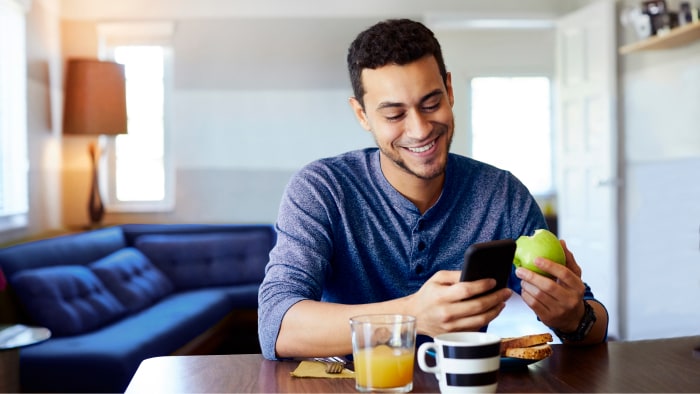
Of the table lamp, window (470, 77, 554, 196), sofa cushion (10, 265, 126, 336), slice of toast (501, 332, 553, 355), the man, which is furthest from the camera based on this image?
window (470, 77, 554, 196)

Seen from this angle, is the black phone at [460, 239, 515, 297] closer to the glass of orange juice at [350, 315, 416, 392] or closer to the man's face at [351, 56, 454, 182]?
the glass of orange juice at [350, 315, 416, 392]

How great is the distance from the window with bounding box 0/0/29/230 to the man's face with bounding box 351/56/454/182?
3.35 meters

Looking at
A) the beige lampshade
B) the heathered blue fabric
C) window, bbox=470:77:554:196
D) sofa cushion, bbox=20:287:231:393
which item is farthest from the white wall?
the beige lampshade

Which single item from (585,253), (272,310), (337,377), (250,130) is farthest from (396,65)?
(250,130)

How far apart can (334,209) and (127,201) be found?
15.0 ft

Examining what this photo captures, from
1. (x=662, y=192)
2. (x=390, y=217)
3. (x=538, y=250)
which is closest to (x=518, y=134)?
(x=662, y=192)

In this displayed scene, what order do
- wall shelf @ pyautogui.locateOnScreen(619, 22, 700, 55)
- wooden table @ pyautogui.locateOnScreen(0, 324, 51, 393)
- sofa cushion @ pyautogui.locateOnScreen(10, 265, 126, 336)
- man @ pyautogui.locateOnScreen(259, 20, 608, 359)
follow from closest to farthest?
man @ pyautogui.locateOnScreen(259, 20, 608, 359) → wooden table @ pyautogui.locateOnScreen(0, 324, 51, 393) → sofa cushion @ pyautogui.locateOnScreen(10, 265, 126, 336) → wall shelf @ pyautogui.locateOnScreen(619, 22, 700, 55)

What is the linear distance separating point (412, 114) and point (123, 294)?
117 inches

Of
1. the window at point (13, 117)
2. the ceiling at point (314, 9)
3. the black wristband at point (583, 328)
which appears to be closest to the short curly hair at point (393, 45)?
the black wristband at point (583, 328)

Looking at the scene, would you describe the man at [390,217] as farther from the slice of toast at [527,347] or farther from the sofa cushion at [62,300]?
the sofa cushion at [62,300]

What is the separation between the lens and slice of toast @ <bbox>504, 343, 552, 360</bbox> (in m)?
1.28

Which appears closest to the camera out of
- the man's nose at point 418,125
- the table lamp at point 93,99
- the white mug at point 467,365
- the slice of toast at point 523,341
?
the white mug at point 467,365

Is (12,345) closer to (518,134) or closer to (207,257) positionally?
(207,257)

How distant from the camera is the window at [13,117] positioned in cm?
452
